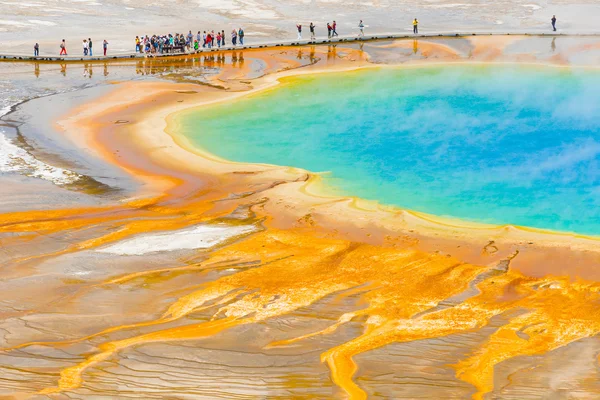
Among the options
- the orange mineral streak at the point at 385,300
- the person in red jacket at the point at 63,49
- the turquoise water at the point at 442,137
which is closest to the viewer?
the orange mineral streak at the point at 385,300

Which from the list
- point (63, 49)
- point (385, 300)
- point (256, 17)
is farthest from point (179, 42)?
point (385, 300)

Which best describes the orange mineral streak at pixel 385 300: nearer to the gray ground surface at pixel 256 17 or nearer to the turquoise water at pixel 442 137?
the turquoise water at pixel 442 137

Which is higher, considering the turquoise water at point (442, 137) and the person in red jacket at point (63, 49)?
the person in red jacket at point (63, 49)

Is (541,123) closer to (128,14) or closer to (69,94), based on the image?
(69,94)

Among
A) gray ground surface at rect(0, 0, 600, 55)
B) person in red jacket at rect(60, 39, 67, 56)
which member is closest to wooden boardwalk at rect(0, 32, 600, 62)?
person in red jacket at rect(60, 39, 67, 56)

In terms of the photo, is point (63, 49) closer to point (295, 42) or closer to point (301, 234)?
point (295, 42)

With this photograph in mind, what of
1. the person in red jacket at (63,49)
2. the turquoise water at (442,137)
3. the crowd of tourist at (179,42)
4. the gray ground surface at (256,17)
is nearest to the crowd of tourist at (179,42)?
the crowd of tourist at (179,42)
